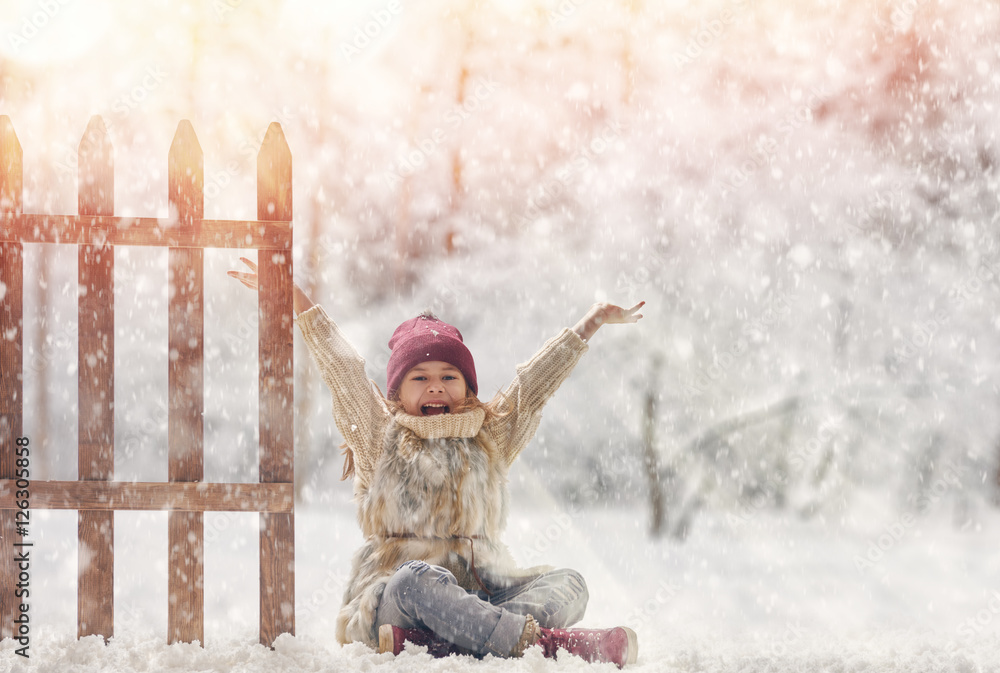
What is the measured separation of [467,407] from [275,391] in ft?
2.19

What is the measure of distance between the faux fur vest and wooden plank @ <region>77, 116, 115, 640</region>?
29.7 inches

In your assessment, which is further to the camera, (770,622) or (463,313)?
(463,313)

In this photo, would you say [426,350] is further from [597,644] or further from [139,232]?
[597,644]

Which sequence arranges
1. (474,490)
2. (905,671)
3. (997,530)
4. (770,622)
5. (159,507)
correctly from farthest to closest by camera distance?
(997,530), (770,622), (474,490), (159,507), (905,671)

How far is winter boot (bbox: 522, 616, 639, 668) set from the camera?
2172mm

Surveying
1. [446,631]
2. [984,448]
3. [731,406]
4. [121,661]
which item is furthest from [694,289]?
[121,661]

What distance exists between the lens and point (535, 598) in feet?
7.89

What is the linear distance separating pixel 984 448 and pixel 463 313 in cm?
300

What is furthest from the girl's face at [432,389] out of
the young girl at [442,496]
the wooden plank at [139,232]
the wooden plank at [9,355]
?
the wooden plank at [9,355]

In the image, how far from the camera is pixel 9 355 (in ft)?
7.69

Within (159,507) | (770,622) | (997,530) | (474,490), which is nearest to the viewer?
(159,507)

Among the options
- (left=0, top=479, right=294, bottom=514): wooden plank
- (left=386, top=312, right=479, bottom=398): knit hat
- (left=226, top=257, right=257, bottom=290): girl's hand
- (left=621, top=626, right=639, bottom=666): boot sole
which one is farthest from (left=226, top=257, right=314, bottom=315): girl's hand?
(left=621, top=626, right=639, bottom=666): boot sole

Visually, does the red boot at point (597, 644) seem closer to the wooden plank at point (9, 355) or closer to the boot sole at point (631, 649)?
the boot sole at point (631, 649)

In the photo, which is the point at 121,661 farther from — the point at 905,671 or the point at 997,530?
the point at 997,530
